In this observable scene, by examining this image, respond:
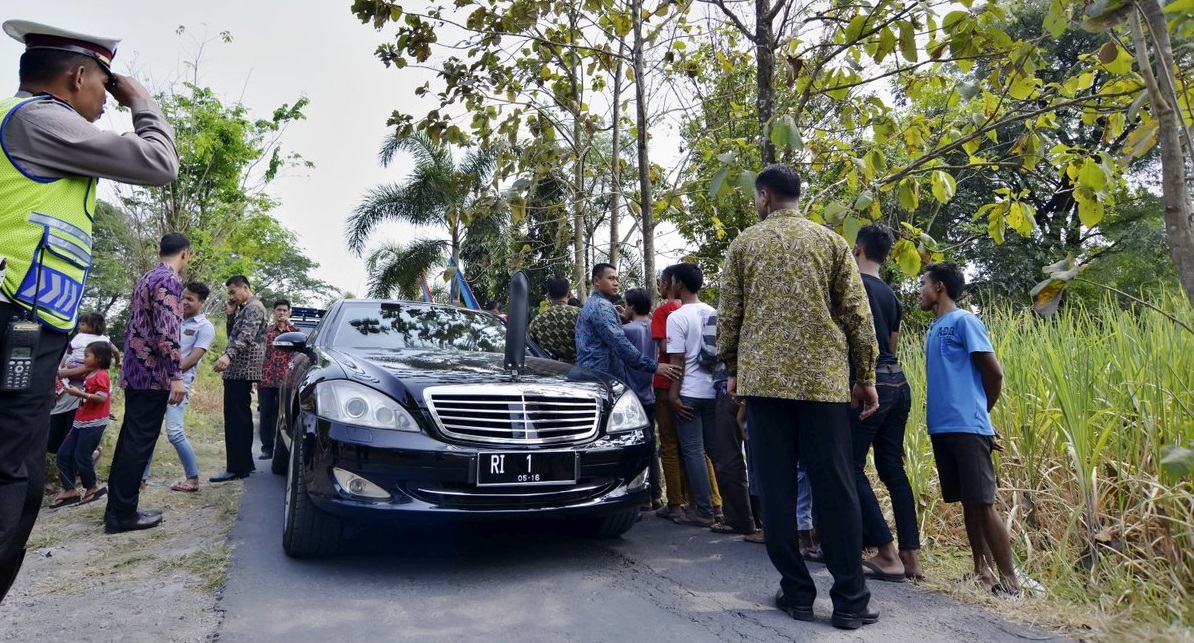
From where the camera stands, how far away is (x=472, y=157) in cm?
2805

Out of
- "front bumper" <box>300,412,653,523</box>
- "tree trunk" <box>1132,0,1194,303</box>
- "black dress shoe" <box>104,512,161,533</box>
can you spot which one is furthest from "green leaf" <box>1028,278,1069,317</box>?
"black dress shoe" <box>104,512,161,533</box>

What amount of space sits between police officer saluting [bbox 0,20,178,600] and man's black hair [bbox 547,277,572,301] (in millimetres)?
4488

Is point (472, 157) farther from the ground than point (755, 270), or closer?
farther from the ground

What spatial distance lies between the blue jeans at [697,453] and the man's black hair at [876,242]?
1.63 metres

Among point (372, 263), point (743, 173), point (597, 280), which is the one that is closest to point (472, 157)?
point (372, 263)

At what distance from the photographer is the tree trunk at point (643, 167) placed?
25.6 feet

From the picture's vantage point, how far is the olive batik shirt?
353cm

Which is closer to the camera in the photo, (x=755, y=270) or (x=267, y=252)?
(x=755, y=270)

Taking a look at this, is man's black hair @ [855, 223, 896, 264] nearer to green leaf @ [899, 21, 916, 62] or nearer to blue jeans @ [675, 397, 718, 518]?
green leaf @ [899, 21, 916, 62]

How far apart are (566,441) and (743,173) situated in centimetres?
175

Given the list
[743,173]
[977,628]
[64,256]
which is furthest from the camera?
[743,173]

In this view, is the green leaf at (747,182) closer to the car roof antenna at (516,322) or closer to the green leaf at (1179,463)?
the car roof antenna at (516,322)

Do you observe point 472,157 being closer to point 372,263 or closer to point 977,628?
point 372,263

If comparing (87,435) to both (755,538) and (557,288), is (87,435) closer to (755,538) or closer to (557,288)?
(557,288)
